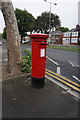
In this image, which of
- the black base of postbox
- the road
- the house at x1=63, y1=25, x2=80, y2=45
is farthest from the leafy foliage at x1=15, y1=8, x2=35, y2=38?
the black base of postbox

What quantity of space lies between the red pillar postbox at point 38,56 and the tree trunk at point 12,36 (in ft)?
3.47

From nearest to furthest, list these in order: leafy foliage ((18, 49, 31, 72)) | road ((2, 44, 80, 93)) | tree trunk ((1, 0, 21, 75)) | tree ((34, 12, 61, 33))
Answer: tree trunk ((1, 0, 21, 75)), leafy foliage ((18, 49, 31, 72)), road ((2, 44, 80, 93)), tree ((34, 12, 61, 33))

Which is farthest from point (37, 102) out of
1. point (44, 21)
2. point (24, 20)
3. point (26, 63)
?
point (24, 20)

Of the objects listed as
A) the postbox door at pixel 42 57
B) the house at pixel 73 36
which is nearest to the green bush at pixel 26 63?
the postbox door at pixel 42 57

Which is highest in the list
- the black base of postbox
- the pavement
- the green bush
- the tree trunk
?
the tree trunk

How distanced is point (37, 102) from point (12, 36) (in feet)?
7.91

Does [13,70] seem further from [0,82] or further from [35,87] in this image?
[35,87]

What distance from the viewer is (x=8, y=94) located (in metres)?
2.55

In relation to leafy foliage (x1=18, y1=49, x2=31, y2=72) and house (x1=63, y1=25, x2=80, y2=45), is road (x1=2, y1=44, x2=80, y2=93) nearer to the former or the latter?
leafy foliage (x1=18, y1=49, x2=31, y2=72)

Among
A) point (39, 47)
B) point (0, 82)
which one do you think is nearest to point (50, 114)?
point (39, 47)

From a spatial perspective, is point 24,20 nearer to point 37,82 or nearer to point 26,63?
point 26,63

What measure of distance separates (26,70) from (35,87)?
969 millimetres

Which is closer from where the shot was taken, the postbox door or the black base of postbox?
the postbox door

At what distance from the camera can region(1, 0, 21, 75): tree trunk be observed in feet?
10.5
